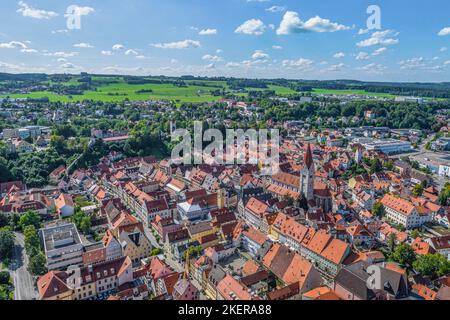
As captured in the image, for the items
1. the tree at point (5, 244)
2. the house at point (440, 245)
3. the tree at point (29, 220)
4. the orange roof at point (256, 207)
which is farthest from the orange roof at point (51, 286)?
the house at point (440, 245)

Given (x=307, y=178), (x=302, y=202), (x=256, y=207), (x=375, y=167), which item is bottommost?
(x=256, y=207)

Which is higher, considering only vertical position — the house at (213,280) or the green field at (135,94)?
the green field at (135,94)

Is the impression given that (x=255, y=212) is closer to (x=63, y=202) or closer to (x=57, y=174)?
(x=63, y=202)

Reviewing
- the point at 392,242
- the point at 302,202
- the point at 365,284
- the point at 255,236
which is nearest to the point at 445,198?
the point at 392,242

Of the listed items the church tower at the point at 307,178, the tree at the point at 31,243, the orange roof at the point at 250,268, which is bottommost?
the orange roof at the point at 250,268

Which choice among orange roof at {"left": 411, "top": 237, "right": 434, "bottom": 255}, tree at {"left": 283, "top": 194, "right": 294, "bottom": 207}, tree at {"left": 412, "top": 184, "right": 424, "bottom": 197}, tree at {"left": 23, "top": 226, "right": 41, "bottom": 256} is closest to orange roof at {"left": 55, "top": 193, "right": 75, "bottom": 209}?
tree at {"left": 23, "top": 226, "right": 41, "bottom": 256}

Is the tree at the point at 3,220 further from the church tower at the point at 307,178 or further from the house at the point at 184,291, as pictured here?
the church tower at the point at 307,178
